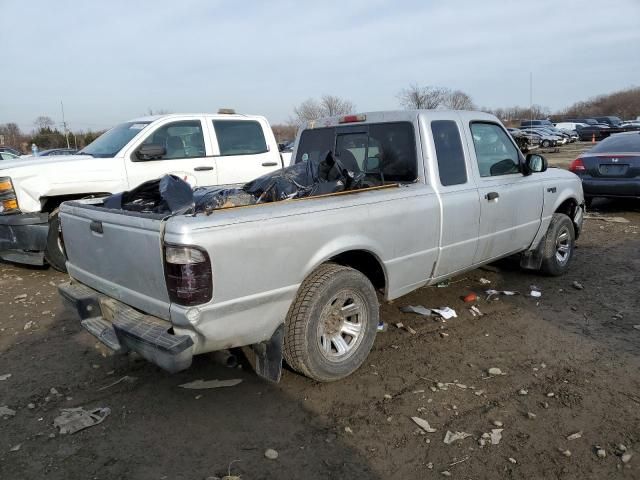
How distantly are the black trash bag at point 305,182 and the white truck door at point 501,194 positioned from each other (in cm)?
127

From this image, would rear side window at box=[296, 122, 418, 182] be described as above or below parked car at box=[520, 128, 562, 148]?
above

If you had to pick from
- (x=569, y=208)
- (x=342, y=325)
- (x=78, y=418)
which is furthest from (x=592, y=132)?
(x=78, y=418)

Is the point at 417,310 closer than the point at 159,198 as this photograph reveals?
No

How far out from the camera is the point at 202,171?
7.11 m

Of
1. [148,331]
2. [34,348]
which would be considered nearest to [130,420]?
[148,331]

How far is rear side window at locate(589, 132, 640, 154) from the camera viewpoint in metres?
9.49

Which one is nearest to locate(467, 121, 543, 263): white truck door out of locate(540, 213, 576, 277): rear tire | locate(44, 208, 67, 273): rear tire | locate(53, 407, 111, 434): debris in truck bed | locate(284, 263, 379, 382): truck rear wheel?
locate(540, 213, 576, 277): rear tire

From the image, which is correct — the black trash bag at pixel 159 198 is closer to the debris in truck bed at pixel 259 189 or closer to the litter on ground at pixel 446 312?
the debris in truck bed at pixel 259 189

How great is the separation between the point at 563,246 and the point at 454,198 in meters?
2.60

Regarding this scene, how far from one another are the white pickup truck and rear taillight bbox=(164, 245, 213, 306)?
2796 mm

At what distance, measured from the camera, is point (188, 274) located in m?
2.68

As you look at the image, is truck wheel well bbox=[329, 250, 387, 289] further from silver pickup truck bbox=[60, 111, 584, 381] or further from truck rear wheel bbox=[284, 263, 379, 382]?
truck rear wheel bbox=[284, 263, 379, 382]

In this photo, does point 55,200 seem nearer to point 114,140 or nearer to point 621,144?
point 114,140

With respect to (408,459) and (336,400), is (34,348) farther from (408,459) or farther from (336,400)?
(408,459)
